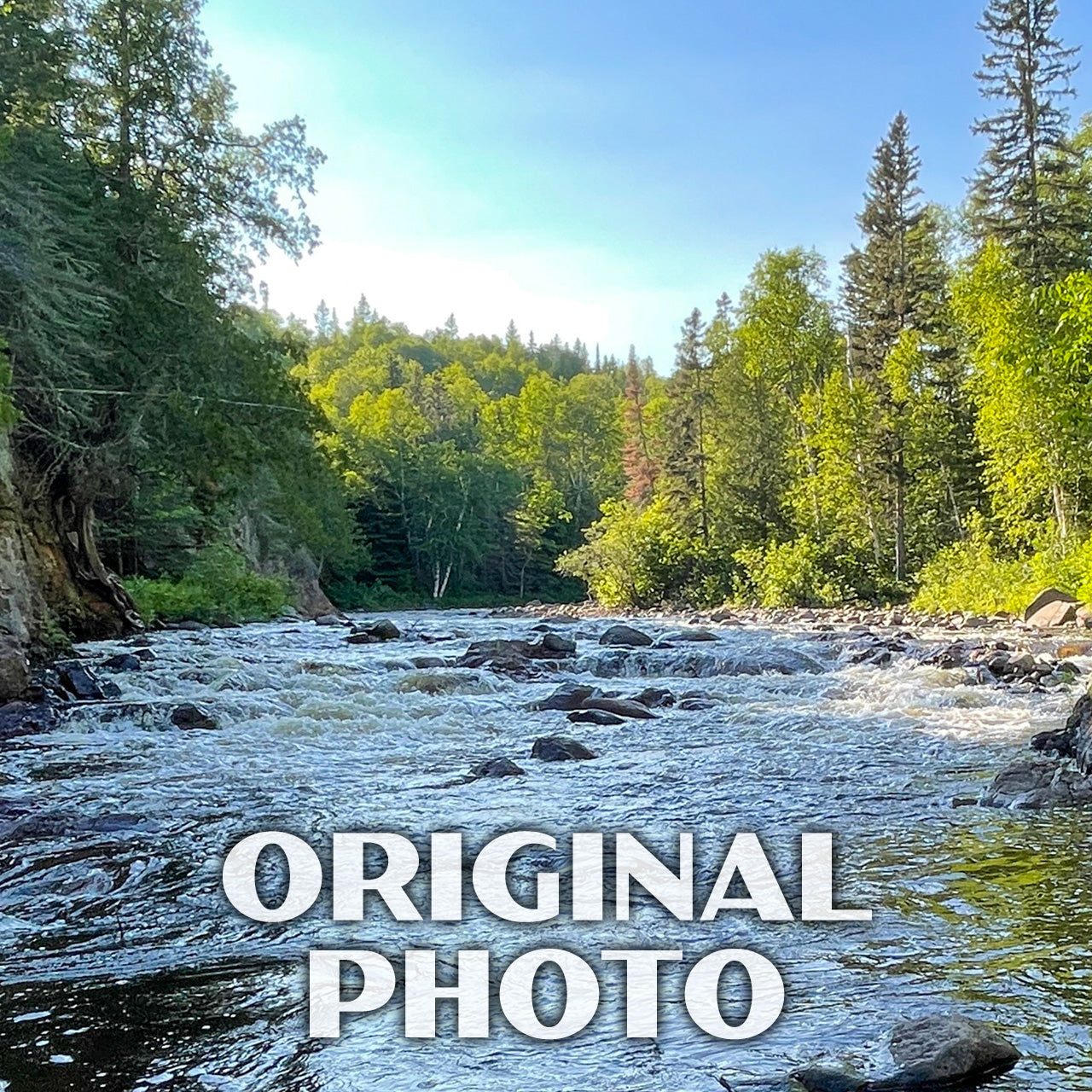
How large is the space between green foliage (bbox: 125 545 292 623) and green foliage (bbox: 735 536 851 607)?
51.6 feet

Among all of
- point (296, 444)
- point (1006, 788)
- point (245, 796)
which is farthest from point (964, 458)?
point (245, 796)

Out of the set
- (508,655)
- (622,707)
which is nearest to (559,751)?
(622,707)

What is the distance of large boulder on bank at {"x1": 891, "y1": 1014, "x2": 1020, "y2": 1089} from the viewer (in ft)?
9.70

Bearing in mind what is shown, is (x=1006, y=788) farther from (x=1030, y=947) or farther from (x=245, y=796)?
(x=245, y=796)

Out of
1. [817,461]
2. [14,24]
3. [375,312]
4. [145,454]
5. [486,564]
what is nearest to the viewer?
[14,24]

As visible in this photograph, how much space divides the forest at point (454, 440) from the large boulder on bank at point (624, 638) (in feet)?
21.5

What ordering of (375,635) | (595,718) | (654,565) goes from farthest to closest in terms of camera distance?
(654,565) → (375,635) → (595,718)

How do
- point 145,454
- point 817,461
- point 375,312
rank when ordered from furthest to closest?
1. point 375,312
2. point 817,461
3. point 145,454

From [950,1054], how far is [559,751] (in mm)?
5975

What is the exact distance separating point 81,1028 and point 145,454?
15.2 metres

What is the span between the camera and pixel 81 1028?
11.1 ft

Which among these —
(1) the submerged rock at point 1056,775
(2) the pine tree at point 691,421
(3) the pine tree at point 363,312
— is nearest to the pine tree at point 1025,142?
(2) the pine tree at point 691,421

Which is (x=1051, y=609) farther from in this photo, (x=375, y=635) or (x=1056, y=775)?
(x=1056, y=775)

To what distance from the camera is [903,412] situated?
103 ft
